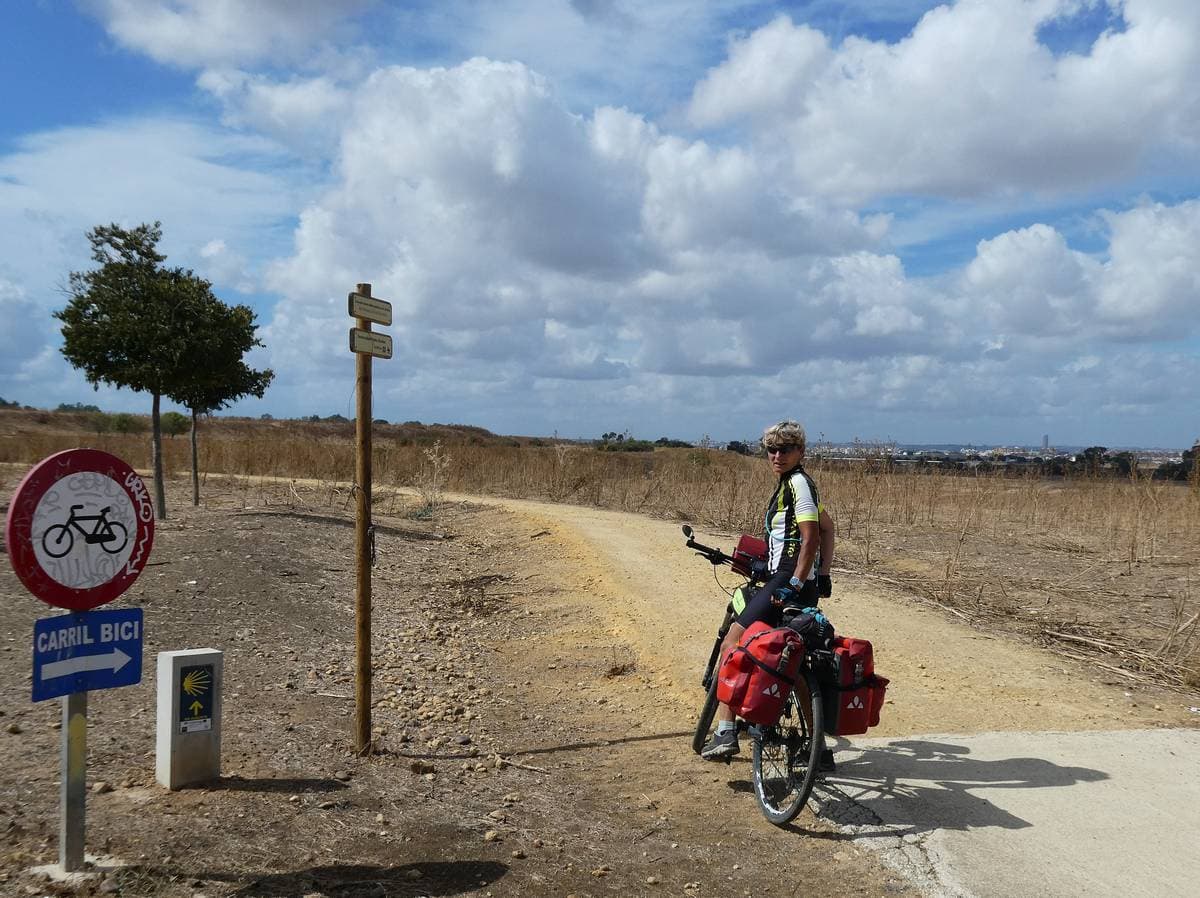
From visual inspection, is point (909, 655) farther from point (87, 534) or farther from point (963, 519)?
point (963, 519)

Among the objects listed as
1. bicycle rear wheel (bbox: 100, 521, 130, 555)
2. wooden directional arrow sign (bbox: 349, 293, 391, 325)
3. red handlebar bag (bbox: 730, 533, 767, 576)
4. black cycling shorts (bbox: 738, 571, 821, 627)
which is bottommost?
black cycling shorts (bbox: 738, 571, 821, 627)

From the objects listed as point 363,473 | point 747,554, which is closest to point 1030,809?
point 747,554

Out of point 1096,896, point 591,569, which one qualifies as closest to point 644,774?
point 1096,896

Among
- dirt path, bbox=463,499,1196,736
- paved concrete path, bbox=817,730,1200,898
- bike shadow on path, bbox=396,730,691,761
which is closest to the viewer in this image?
paved concrete path, bbox=817,730,1200,898

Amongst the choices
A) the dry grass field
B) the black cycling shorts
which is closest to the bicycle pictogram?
the black cycling shorts

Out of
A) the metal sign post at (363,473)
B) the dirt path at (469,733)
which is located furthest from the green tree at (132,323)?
the metal sign post at (363,473)

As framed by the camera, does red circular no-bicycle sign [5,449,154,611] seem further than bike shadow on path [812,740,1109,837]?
No

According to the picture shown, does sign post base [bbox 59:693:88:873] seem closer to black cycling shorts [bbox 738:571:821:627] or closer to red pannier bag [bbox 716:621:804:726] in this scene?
red pannier bag [bbox 716:621:804:726]

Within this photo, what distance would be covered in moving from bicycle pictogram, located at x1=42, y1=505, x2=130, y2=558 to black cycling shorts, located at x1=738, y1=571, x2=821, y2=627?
121 inches

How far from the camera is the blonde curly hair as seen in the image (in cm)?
544

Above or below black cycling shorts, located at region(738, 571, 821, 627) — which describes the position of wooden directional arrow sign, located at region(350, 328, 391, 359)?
above

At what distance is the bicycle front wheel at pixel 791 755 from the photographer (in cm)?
473

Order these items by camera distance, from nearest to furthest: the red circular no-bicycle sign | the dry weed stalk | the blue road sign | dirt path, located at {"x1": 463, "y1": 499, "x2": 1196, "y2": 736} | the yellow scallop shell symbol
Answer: the red circular no-bicycle sign, the blue road sign, the yellow scallop shell symbol, dirt path, located at {"x1": 463, "y1": 499, "x2": 1196, "y2": 736}, the dry weed stalk

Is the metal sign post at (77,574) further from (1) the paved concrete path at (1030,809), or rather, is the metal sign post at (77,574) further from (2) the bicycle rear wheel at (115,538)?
(1) the paved concrete path at (1030,809)
